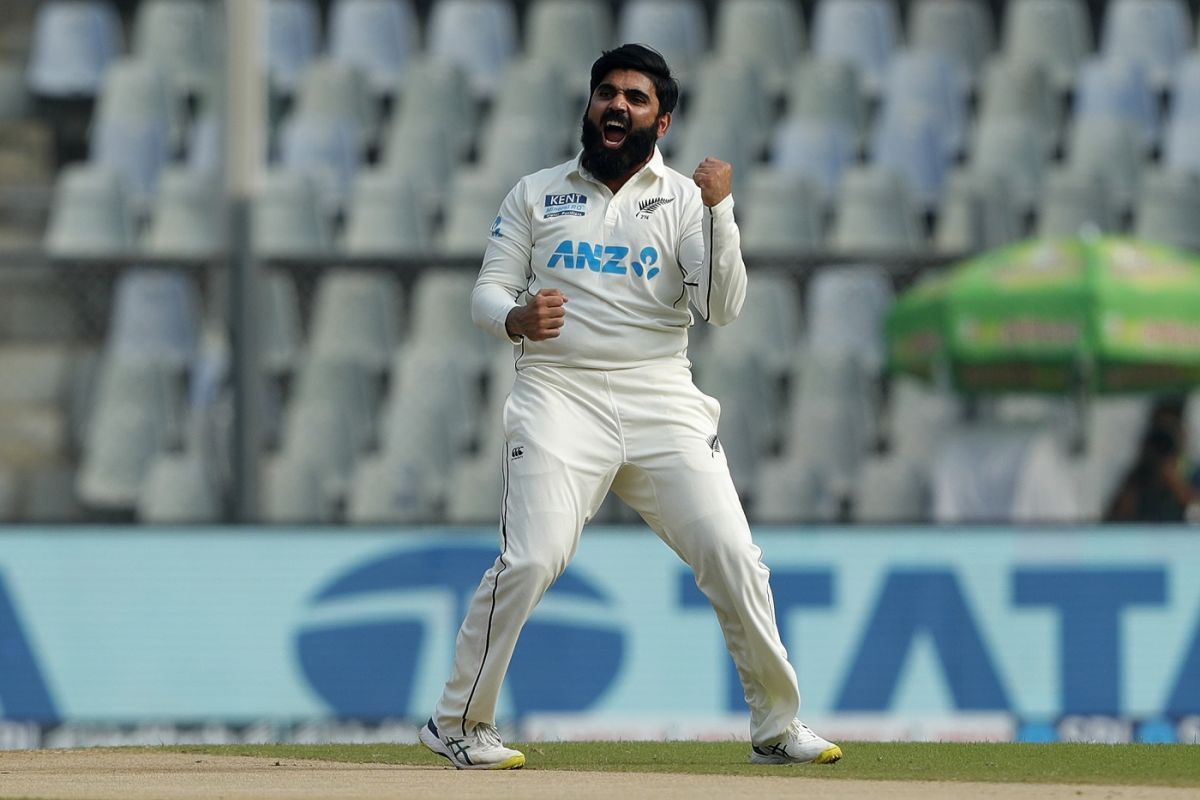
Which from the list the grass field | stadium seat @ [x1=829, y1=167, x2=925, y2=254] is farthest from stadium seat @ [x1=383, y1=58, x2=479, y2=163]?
the grass field

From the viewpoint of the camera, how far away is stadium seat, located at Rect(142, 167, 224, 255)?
12.9 m

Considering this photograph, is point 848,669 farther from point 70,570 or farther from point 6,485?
point 6,485

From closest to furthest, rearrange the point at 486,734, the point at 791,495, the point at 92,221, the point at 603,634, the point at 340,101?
the point at 486,734 → the point at 603,634 → the point at 791,495 → the point at 92,221 → the point at 340,101

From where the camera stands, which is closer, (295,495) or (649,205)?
(649,205)

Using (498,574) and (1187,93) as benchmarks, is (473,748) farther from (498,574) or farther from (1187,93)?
(1187,93)

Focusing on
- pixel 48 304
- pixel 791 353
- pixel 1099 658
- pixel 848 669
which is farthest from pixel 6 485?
pixel 1099 658

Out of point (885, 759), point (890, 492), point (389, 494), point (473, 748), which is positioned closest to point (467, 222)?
point (389, 494)

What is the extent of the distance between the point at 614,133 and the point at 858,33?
32.9 feet

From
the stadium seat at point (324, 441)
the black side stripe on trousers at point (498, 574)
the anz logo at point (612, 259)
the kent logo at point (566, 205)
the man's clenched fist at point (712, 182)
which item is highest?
the man's clenched fist at point (712, 182)

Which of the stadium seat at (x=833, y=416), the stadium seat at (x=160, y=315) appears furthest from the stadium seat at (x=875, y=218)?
the stadium seat at (x=160, y=315)

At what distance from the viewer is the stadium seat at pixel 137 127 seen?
46.3 feet

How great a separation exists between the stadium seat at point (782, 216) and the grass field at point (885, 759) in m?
5.65

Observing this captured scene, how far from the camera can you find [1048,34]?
1497 cm

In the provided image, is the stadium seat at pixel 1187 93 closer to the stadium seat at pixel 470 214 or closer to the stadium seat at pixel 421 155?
the stadium seat at pixel 470 214
